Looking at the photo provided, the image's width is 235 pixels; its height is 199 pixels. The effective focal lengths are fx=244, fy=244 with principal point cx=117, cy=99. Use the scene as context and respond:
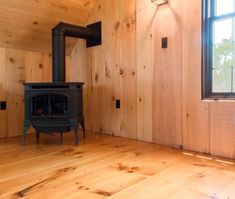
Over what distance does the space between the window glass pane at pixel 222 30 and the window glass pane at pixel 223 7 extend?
88 mm

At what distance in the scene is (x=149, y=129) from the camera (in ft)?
9.82

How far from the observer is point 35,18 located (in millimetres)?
3232

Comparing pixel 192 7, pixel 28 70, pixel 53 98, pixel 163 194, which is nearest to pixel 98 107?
pixel 53 98

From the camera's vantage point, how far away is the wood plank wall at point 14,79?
3.33 meters

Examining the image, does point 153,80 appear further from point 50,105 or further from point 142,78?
point 50,105

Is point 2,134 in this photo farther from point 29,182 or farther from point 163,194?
point 163,194

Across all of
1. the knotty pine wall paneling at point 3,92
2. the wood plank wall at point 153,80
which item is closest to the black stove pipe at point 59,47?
the wood plank wall at point 153,80

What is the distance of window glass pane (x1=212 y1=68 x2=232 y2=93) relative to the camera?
238 centimetres

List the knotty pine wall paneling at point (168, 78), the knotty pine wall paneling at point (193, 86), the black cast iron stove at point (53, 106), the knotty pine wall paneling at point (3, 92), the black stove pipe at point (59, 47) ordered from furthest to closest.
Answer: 1. the knotty pine wall paneling at point (3, 92)
2. the black stove pipe at point (59, 47)
3. the black cast iron stove at point (53, 106)
4. the knotty pine wall paneling at point (168, 78)
5. the knotty pine wall paneling at point (193, 86)

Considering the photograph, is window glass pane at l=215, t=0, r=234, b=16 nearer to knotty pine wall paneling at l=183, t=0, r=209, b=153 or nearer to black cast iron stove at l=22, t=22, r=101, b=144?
knotty pine wall paneling at l=183, t=0, r=209, b=153

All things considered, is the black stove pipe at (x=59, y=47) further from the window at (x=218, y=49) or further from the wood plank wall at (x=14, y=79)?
the window at (x=218, y=49)

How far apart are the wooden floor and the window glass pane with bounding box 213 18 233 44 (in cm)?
118

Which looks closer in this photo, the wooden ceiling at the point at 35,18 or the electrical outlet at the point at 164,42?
the electrical outlet at the point at 164,42

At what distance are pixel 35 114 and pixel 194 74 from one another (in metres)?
1.88
